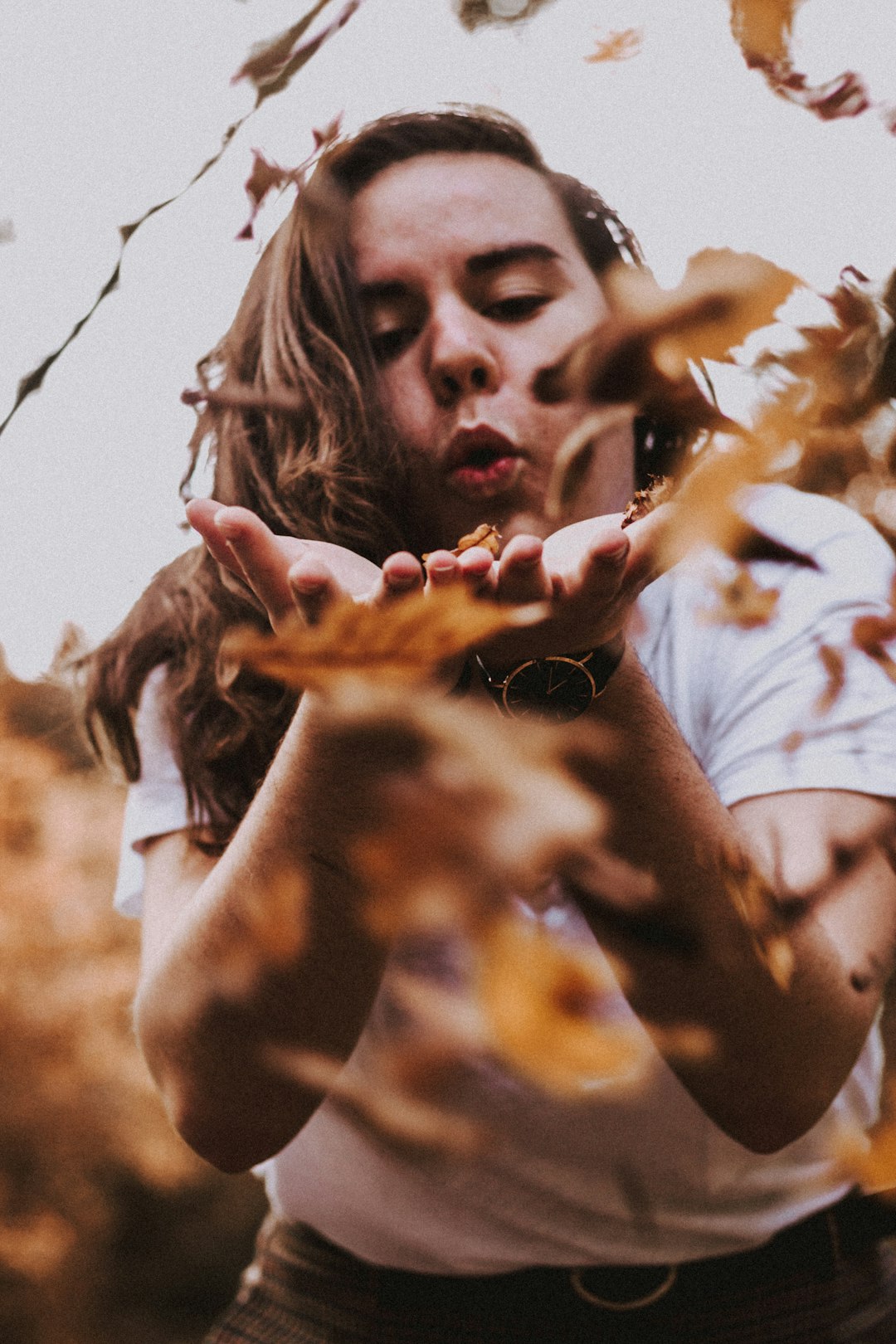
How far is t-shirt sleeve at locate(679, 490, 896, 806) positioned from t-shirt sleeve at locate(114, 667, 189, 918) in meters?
0.54

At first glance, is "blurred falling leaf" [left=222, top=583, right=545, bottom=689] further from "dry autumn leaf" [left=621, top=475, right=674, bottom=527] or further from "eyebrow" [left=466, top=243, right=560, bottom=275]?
"eyebrow" [left=466, top=243, right=560, bottom=275]

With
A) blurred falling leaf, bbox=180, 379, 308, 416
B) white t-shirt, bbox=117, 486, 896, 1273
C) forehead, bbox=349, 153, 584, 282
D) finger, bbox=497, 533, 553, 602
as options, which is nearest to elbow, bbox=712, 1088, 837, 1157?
white t-shirt, bbox=117, 486, 896, 1273

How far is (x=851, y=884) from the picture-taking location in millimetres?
576

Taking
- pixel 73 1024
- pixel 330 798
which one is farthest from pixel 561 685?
pixel 73 1024

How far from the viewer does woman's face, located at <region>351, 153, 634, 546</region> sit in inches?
28.1

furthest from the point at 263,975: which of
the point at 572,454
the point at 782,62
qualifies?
the point at 782,62

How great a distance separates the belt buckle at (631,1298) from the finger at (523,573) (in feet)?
2.37

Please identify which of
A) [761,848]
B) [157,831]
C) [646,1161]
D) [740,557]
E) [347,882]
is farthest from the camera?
[157,831]

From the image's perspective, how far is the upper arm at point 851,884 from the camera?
615 mm

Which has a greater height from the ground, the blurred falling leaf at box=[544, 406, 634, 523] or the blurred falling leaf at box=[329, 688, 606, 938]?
the blurred falling leaf at box=[544, 406, 634, 523]

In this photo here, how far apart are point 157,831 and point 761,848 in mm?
642

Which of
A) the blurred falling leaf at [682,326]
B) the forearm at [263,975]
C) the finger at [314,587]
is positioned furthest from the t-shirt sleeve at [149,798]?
the blurred falling leaf at [682,326]

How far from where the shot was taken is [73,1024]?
7.02ft

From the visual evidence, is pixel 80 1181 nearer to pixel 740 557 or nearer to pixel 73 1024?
pixel 73 1024
